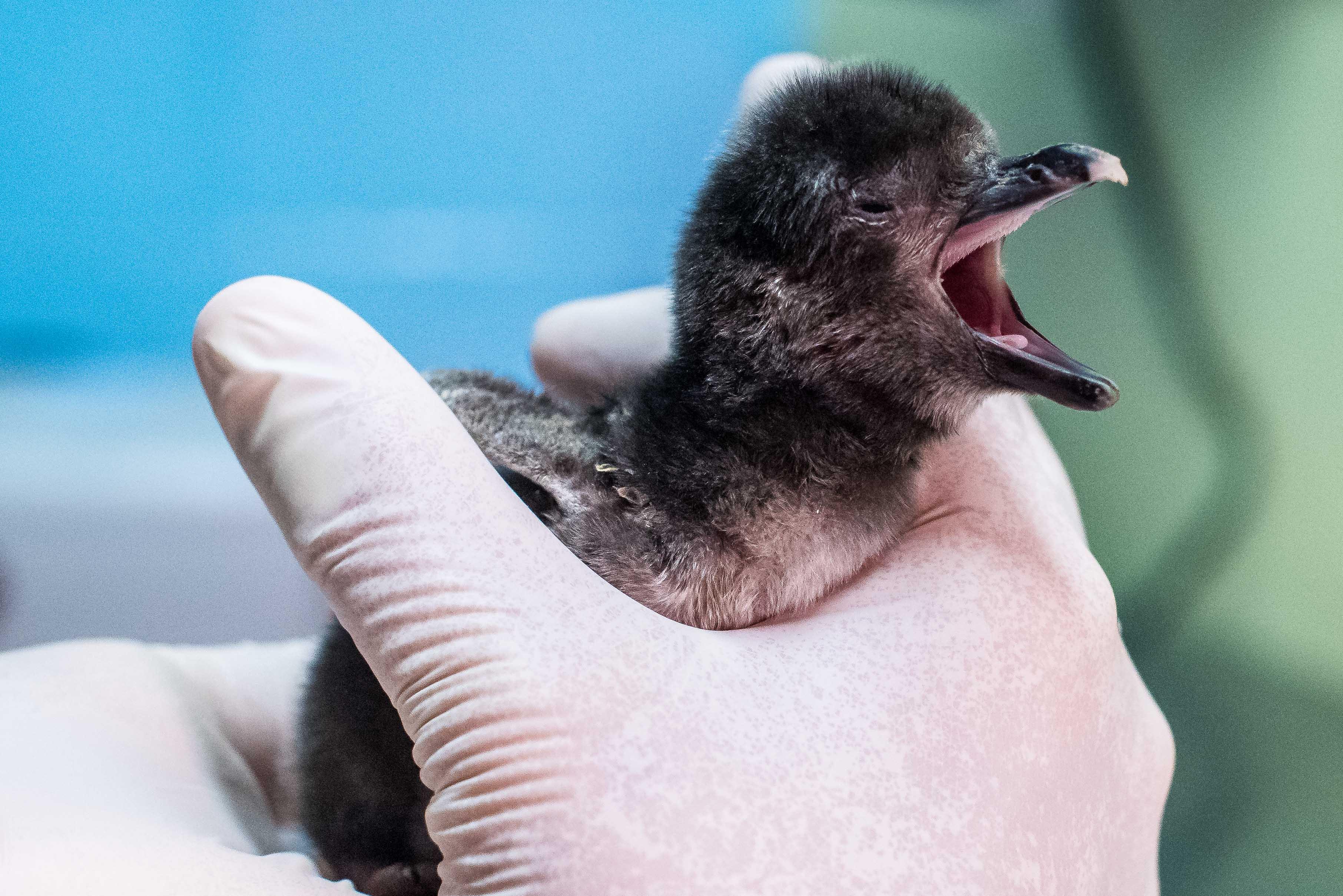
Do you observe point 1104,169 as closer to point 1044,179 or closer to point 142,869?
point 1044,179

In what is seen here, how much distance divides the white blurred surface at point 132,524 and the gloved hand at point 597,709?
0.59m

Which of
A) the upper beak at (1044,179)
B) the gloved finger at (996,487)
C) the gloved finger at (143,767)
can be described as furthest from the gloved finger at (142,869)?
the upper beak at (1044,179)

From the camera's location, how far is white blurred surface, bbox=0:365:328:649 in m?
1.39

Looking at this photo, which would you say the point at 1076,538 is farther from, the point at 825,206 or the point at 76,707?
the point at 76,707

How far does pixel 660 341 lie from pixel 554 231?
0.41 meters

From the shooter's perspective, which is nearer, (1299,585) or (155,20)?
(1299,585)

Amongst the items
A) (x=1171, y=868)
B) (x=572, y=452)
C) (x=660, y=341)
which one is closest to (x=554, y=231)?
(x=660, y=341)

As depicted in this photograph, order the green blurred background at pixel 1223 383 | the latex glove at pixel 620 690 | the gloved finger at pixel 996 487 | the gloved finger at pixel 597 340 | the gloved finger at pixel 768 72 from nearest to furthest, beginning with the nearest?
1. the latex glove at pixel 620 690
2. the gloved finger at pixel 996 487
3. the green blurred background at pixel 1223 383
4. the gloved finger at pixel 768 72
5. the gloved finger at pixel 597 340

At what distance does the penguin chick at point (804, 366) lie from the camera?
0.72 m

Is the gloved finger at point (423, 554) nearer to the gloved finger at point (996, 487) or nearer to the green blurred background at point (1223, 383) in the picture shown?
the gloved finger at point (996, 487)

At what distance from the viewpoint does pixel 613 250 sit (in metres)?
1.65

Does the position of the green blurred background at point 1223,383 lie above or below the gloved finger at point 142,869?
above

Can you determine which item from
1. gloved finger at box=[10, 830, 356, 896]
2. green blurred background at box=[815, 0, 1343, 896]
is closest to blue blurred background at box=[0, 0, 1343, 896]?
green blurred background at box=[815, 0, 1343, 896]

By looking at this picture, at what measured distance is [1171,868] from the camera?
3.88 feet
